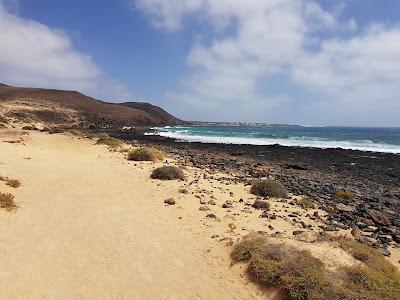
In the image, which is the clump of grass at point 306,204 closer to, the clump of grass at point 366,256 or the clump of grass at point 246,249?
the clump of grass at point 366,256

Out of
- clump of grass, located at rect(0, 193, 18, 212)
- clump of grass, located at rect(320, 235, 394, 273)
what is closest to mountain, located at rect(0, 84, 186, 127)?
clump of grass, located at rect(0, 193, 18, 212)

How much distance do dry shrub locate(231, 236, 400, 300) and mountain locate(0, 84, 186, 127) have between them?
74.0m

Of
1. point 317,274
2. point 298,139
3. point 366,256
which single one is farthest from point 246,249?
point 298,139

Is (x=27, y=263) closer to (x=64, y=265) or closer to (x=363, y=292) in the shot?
(x=64, y=265)

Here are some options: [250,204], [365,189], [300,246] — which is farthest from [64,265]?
[365,189]

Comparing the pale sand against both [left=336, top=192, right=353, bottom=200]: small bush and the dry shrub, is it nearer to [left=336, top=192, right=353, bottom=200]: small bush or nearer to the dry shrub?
the dry shrub

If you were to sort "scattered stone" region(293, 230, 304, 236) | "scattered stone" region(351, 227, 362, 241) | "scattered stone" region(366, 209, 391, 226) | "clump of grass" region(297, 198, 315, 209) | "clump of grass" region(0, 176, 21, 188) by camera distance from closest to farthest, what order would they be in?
"scattered stone" region(293, 230, 304, 236) < "scattered stone" region(351, 227, 362, 241) < "scattered stone" region(366, 209, 391, 226) < "clump of grass" region(0, 176, 21, 188) < "clump of grass" region(297, 198, 315, 209)

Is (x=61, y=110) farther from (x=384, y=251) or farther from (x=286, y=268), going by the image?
(x=286, y=268)

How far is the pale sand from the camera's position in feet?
25.4

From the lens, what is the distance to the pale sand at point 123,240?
304 inches

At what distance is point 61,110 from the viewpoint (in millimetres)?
100812

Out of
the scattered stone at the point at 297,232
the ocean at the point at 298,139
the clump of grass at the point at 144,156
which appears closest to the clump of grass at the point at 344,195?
the scattered stone at the point at 297,232

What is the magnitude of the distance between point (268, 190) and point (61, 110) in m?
93.5

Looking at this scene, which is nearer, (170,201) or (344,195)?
(170,201)
